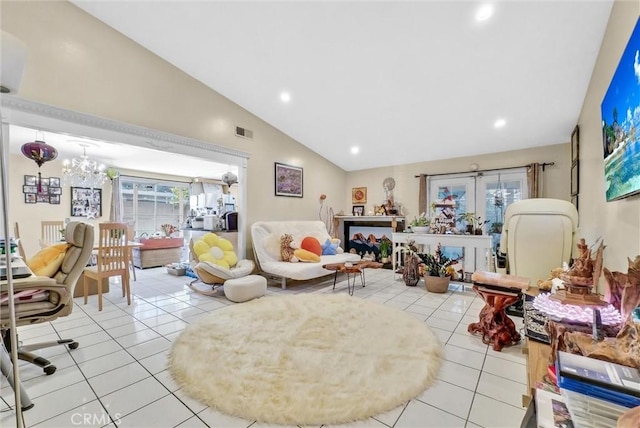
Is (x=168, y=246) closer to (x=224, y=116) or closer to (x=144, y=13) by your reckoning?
(x=224, y=116)

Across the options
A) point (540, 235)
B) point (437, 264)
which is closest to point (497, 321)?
point (540, 235)

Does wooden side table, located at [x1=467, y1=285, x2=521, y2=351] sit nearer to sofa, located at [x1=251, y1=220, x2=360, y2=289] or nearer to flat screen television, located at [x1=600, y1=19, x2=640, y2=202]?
flat screen television, located at [x1=600, y1=19, x2=640, y2=202]

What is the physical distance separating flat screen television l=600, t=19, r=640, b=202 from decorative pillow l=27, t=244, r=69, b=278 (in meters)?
3.73

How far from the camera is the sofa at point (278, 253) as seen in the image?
4062 mm

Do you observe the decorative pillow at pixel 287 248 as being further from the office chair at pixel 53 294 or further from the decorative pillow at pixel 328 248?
the office chair at pixel 53 294

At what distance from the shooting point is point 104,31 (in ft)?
10.6

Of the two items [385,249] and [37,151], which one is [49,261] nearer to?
[37,151]

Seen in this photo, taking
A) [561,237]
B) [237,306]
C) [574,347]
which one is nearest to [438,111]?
[561,237]

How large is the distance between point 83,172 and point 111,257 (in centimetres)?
274

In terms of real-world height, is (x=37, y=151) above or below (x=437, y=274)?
above

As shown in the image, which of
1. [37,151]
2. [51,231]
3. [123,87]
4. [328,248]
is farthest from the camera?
[328,248]

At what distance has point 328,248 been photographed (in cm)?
522

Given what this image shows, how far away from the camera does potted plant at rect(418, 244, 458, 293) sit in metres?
4.00

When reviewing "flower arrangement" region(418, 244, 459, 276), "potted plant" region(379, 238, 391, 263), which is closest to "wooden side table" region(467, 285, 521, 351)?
"flower arrangement" region(418, 244, 459, 276)
